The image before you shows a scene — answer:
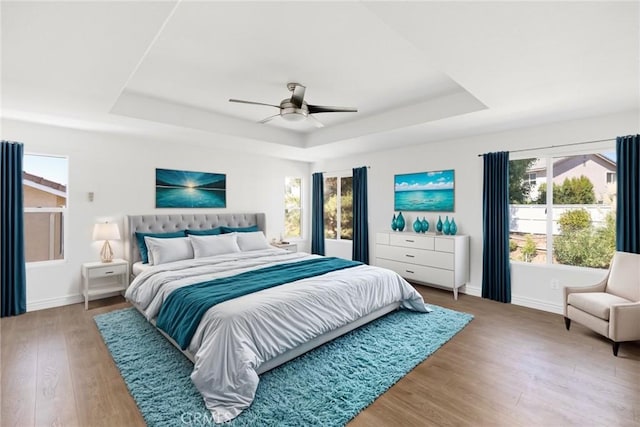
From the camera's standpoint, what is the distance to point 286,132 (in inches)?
204

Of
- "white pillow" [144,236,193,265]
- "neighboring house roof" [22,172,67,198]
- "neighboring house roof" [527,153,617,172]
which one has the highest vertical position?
"neighboring house roof" [527,153,617,172]

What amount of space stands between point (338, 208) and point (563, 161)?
3.84m

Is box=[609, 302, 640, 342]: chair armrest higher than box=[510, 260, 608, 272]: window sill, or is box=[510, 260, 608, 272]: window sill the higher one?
box=[510, 260, 608, 272]: window sill

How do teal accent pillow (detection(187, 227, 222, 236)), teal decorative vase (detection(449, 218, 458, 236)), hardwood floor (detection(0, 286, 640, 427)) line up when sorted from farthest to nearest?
teal accent pillow (detection(187, 227, 222, 236)) → teal decorative vase (detection(449, 218, 458, 236)) → hardwood floor (detection(0, 286, 640, 427))

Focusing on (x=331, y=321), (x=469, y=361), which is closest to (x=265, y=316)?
(x=331, y=321)

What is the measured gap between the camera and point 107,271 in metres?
4.04

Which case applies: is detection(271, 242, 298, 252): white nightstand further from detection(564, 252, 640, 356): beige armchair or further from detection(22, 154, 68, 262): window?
detection(564, 252, 640, 356): beige armchair

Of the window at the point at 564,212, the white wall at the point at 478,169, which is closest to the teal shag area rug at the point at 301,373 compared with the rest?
the white wall at the point at 478,169

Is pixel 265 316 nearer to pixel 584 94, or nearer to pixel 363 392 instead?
pixel 363 392

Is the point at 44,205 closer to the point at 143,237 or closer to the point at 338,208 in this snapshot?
the point at 143,237

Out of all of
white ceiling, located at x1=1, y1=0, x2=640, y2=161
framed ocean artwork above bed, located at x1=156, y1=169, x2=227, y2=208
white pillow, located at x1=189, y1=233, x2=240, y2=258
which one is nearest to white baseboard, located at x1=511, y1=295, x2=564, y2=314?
white ceiling, located at x1=1, y1=0, x2=640, y2=161

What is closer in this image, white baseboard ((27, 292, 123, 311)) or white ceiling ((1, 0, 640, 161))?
white ceiling ((1, 0, 640, 161))

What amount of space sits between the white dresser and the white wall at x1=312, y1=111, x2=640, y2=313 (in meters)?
0.31

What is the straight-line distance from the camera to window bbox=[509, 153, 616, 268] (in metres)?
3.65
